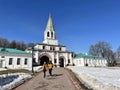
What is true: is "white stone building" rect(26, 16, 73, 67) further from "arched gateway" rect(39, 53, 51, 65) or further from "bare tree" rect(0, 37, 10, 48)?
"bare tree" rect(0, 37, 10, 48)

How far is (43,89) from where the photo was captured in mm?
10797

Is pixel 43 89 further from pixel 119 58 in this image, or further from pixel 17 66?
pixel 119 58

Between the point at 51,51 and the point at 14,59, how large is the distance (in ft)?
55.3

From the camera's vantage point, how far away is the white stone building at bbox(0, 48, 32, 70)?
4322 cm

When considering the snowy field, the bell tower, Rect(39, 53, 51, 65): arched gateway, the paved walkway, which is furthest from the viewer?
the bell tower

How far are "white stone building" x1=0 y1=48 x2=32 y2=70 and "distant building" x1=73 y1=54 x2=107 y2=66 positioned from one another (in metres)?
24.5

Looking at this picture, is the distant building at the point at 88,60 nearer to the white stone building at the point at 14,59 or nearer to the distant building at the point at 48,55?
the distant building at the point at 48,55

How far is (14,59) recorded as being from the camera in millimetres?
45344

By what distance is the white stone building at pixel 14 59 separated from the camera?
142 ft

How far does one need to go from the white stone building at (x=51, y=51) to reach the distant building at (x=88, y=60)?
15.6 feet

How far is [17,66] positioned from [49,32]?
2186 centimetres

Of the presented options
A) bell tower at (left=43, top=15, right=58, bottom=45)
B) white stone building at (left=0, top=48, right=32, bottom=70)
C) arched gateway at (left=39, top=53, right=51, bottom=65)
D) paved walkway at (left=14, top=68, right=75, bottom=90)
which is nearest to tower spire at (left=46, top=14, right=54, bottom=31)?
bell tower at (left=43, top=15, right=58, bottom=45)

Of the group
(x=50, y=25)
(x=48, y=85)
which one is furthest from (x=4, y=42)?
(x=48, y=85)

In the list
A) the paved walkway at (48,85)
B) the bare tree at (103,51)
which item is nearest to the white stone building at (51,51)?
the bare tree at (103,51)
